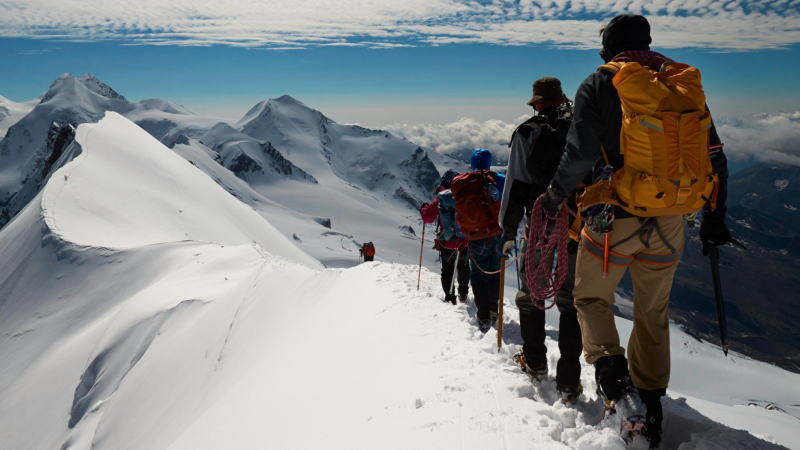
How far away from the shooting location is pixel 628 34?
347 cm

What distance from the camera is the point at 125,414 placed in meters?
8.85

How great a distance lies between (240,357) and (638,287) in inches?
284

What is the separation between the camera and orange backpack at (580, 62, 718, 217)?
297cm

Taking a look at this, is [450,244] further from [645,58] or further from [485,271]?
[645,58]

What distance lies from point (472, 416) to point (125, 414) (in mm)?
8208

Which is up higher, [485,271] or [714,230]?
[714,230]

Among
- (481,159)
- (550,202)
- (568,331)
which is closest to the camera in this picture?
(550,202)

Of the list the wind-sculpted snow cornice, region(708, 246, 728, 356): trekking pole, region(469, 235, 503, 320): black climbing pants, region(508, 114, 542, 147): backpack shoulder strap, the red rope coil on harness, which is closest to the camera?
region(708, 246, 728, 356): trekking pole

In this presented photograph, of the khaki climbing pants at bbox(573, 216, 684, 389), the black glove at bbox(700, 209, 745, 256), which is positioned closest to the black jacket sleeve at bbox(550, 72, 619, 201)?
the khaki climbing pants at bbox(573, 216, 684, 389)

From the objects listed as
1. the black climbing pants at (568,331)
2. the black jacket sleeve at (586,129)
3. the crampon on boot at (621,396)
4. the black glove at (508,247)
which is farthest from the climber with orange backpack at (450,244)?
the black jacket sleeve at (586,129)

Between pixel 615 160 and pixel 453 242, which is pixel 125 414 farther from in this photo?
pixel 615 160

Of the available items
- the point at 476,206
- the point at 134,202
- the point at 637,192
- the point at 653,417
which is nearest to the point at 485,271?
the point at 476,206

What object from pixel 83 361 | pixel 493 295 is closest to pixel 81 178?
pixel 83 361

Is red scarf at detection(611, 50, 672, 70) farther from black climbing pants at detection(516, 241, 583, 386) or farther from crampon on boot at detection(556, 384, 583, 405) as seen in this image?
crampon on boot at detection(556, 384, 583, 405)
